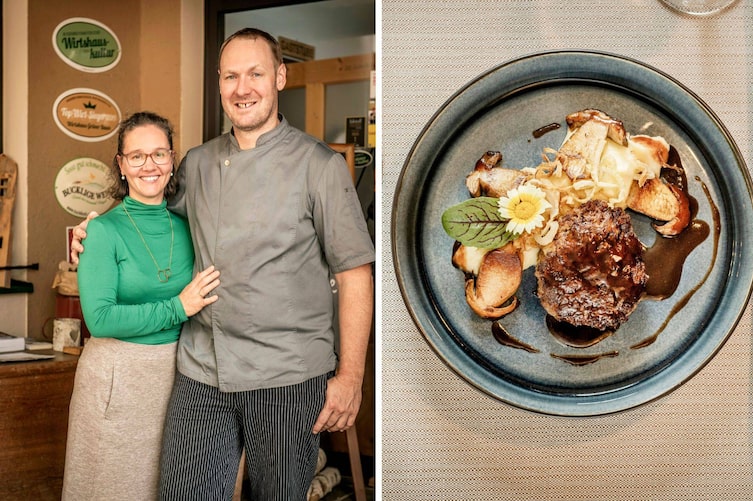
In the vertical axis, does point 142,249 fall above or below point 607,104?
below

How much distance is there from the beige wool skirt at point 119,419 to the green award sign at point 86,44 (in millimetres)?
1684

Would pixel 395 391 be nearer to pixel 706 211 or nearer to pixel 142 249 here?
pixel 706 211

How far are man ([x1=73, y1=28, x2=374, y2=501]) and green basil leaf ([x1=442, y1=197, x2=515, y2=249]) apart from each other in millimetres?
506

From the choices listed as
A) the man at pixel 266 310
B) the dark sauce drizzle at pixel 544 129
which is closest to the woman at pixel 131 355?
the man at pixel 266 310

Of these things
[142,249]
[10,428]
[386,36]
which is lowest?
[10,428]

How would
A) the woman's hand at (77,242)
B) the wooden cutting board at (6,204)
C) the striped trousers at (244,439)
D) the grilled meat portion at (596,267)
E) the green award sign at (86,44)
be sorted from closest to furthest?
the grilled meat portion at (596,267)
the striped trousers at (244,439)
the woman's hand at (77,242)
the wooden cutting board at (6,204)
the green award sign at (86,44)

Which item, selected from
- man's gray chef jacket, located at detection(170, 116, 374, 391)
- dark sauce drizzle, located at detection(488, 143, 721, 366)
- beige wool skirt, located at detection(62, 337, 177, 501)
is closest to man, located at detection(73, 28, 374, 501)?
man's gray chef jacket, located at detection(170, 116, 374, 391)

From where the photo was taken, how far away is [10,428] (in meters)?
2.51

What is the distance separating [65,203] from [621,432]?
2.54m

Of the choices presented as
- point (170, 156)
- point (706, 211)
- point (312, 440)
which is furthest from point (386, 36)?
point (312, 440)

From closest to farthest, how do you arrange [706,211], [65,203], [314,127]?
1. [706,211]
2. [65,203]
3. [314,127]

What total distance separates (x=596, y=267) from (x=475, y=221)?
21 cm

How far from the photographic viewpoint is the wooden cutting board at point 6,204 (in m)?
2.99

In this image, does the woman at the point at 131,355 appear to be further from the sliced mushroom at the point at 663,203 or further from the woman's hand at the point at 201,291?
the sliced mushroom at the point at 663,203
